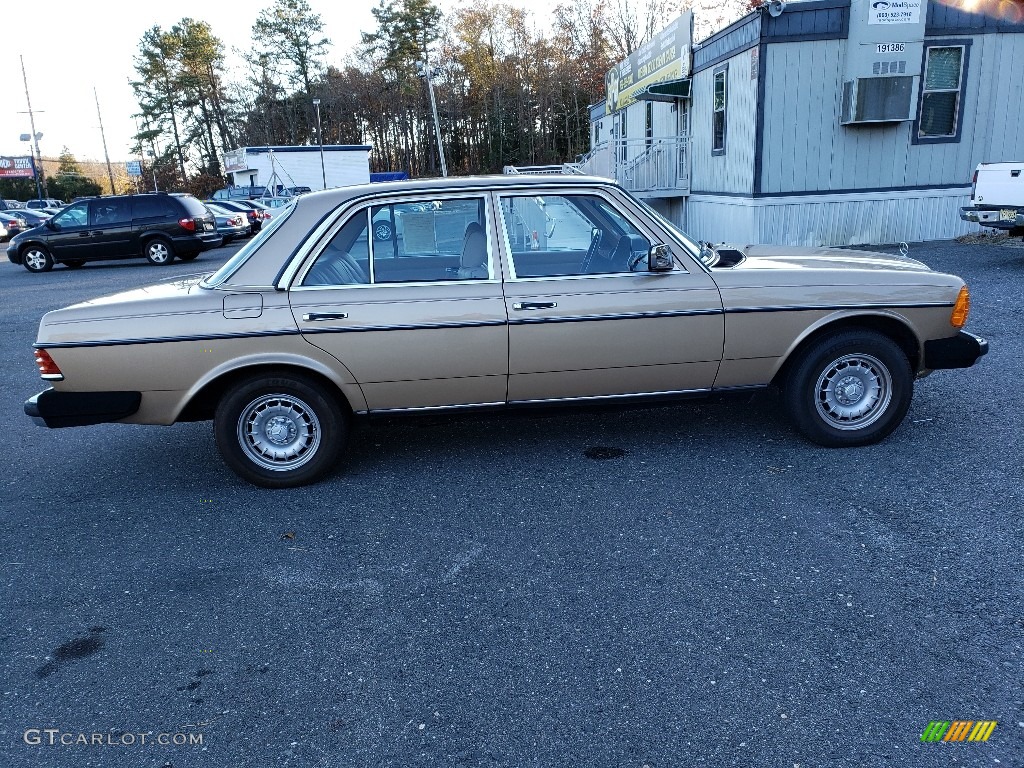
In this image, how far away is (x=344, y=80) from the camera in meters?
68.4

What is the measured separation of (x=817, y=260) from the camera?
494cm

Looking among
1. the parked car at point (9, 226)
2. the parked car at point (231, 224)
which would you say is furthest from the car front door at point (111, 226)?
the parked car at point (9, 226)

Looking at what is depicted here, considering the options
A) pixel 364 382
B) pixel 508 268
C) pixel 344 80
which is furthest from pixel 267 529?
pixel 344 80

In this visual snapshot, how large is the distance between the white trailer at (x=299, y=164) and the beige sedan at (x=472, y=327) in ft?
152

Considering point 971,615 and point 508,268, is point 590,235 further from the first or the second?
point 971,615

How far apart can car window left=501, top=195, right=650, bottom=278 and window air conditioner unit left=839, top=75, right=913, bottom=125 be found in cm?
1027

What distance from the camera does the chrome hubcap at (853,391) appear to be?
4.70 m

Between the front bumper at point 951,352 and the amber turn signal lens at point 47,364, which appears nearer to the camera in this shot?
the amber turn signal lens at point 47,364

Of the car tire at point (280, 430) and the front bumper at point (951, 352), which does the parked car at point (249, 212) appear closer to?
the car tire at point (280, 430)

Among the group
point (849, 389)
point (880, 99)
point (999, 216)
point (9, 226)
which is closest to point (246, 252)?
point (849, 389)

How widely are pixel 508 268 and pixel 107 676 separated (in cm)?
277

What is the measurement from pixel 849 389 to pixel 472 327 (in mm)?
2293

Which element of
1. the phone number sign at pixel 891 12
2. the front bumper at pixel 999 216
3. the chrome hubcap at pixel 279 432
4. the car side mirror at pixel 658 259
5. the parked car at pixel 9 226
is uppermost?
the phone number sign at pixel 891 12

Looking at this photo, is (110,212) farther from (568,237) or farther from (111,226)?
(568,237)
